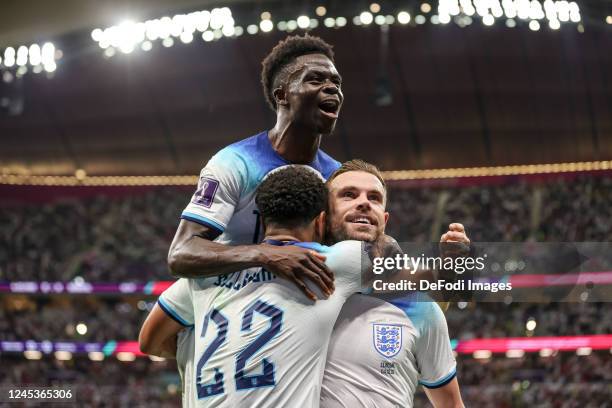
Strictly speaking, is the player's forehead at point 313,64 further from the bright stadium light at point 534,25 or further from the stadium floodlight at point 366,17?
the bright stadium light at point 534,25

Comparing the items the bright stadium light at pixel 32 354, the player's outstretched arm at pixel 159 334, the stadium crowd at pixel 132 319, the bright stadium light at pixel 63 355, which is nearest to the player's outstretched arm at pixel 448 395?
the player's outstretched arm at pixel 159 334

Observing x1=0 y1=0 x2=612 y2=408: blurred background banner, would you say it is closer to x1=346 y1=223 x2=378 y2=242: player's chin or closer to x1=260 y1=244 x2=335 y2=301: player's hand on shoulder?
x1=346 y1=223 x2=378 y2=242: player's chin

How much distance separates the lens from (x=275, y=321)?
366cm

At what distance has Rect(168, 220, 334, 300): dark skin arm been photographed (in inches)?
145

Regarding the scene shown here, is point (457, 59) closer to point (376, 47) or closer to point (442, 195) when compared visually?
point (376, 47)

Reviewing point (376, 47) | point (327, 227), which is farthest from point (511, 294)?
point (376, 47)

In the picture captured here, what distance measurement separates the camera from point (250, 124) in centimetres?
2994

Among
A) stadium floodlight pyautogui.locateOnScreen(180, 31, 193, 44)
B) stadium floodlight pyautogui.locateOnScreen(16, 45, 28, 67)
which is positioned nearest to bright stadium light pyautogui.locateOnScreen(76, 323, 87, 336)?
stadium floodlight pyautogui.locateOnScreen(16, 45, 28, 67)

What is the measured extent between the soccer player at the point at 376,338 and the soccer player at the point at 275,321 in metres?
0.16

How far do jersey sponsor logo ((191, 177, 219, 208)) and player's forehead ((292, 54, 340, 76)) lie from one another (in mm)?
884

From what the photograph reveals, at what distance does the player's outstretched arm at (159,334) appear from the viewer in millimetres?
4648

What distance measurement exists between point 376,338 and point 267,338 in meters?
0.54

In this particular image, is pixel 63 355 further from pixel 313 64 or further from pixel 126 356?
pixel 313 64

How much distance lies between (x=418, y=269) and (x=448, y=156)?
86.9 ft
